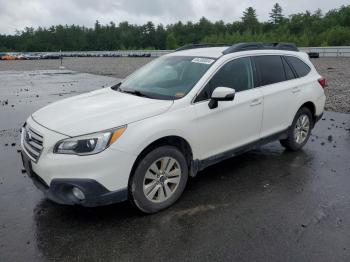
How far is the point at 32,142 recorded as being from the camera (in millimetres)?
3848

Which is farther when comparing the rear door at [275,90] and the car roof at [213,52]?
the rear door at [275,90]

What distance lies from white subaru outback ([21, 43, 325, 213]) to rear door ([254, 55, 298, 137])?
16 millimetres

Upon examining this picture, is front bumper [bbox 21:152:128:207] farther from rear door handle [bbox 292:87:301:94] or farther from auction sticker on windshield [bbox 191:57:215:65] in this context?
rear door handle [bbox 292:87:301:94]

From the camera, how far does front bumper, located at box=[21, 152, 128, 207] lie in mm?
3393

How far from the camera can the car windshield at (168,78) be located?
14.3 feet

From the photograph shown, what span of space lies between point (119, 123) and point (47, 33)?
151m

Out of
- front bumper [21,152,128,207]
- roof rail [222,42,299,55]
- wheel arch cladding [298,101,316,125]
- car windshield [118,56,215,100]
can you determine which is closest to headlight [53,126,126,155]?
front bumper [21,152,128,207]

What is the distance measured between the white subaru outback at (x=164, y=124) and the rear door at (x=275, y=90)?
16mm

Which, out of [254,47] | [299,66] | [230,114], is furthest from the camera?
[299,66]

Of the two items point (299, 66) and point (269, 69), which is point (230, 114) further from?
point (299, 66)

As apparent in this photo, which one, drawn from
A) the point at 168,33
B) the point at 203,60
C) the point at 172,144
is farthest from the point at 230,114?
the point at 168,33

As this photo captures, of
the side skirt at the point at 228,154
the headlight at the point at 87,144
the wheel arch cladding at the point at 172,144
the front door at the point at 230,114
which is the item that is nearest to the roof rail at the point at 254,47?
the front door at the point at 230,114

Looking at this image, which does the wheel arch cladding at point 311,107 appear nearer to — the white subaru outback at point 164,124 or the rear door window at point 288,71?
the white subaru outback at point 164,124

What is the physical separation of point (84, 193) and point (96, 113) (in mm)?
906
